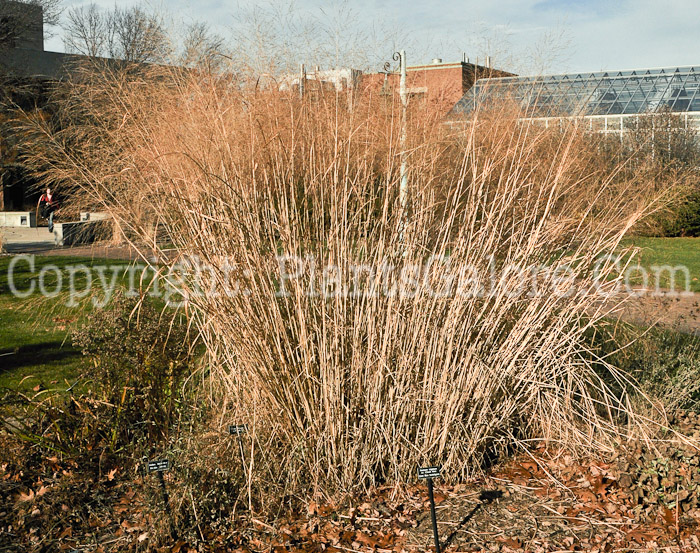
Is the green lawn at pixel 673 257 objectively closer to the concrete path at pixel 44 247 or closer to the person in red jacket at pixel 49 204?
the concrete path at pixel 44 247

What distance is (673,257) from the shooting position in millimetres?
11938

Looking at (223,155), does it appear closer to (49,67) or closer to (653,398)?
(653,398)

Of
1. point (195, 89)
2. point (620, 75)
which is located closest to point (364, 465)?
point (195, 89)

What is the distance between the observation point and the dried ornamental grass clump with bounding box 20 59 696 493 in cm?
301

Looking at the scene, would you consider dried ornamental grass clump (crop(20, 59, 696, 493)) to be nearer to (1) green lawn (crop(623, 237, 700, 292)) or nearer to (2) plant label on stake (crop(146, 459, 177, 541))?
(2) plant label on stake (crop(146, 459, 177, 541))

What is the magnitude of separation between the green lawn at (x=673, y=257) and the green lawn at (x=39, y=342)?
219 inches

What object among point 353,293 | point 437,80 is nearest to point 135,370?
point 353,293

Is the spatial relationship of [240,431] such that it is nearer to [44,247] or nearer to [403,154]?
[403,154]

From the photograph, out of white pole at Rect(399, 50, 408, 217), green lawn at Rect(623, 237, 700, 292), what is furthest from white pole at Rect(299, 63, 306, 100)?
green lawn at Rect(623, 237, 700, 292)

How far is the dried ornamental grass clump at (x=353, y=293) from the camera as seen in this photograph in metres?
3.01

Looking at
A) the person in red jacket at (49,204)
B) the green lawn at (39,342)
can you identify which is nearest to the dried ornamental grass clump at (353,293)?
the green lawn at (39,342)

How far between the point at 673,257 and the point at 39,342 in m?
10.2

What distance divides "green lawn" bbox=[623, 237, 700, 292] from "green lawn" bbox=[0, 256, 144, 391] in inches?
219

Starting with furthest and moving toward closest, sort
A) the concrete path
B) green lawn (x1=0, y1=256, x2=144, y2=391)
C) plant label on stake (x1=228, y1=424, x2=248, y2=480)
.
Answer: the concrete path
green lawn (x1=0, y1=256, x2=144, y2=391)
plant label on stake (x1=228, y1=424, x2=248, y2=480)
